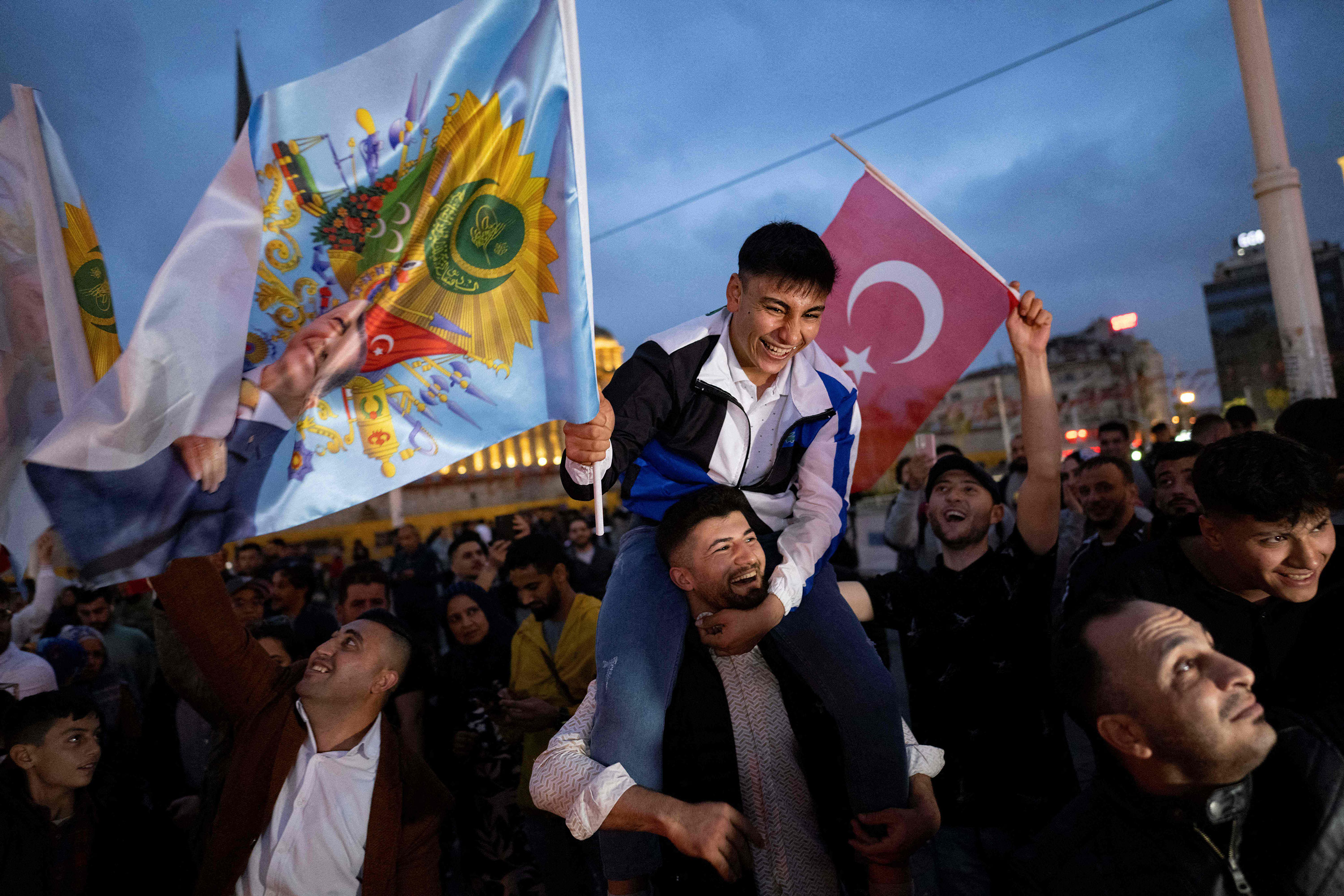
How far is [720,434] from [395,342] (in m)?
1.17

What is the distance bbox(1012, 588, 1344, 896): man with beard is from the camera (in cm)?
184

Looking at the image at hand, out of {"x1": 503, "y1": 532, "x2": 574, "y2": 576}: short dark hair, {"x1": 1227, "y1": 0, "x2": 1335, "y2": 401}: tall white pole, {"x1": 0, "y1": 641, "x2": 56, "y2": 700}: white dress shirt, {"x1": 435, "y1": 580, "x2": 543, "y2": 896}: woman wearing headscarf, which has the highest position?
{"x1": 1227, "y1": 0, "x2": 1335, "y2": 401}: tall white pole

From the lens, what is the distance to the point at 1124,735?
6.54 ft

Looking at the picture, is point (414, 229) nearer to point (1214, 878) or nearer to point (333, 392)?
point (333, 392)

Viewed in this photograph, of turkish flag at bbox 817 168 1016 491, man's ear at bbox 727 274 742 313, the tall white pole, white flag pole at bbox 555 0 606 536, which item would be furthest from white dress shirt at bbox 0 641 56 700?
the tall white pole

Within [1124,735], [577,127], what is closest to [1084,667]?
[1124,735]

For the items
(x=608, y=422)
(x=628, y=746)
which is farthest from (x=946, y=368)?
(x=628, y=746)

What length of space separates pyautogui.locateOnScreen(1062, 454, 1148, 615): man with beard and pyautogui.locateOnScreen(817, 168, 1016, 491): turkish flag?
900 millimetres

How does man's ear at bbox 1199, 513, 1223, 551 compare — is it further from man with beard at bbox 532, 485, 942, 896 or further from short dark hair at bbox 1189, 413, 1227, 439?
short dark hair at bbox 1189, 413, 1227, 439

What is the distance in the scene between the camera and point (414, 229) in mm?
2674

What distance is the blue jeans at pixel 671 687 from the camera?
97.5 inches

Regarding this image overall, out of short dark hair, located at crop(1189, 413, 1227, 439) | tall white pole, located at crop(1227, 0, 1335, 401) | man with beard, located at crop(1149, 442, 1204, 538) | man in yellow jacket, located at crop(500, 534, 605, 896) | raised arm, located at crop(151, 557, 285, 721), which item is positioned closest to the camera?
raised arm, located at crop(151, 557, 285, 721)

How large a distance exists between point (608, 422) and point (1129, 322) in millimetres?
18117

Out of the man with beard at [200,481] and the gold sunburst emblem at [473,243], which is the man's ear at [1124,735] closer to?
the gold sunburst emblem at [473,243]
